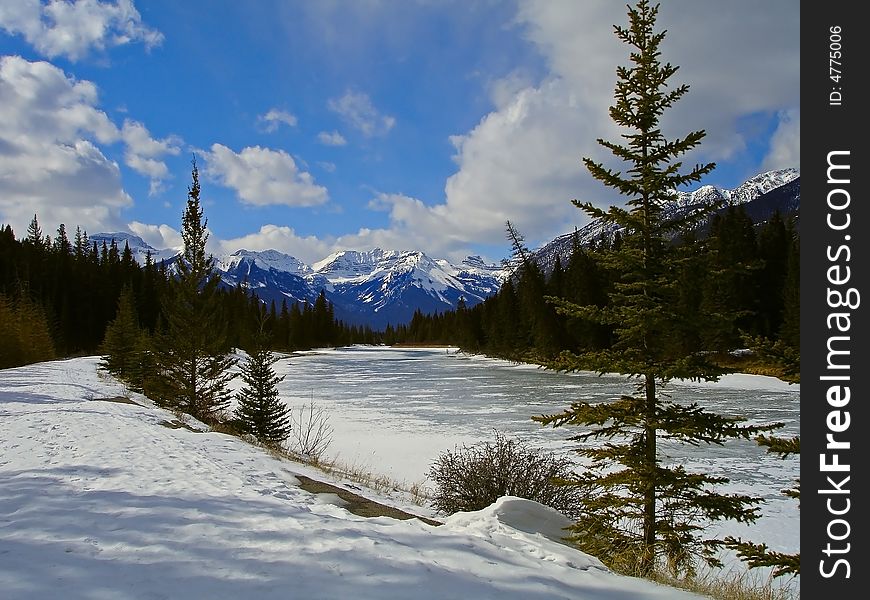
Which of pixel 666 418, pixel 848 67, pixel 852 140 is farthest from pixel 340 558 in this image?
pixel 848 67

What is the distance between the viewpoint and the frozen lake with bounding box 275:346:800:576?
12.0 meters

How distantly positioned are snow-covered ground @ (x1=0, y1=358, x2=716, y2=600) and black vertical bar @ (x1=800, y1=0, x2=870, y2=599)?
1.61 metres

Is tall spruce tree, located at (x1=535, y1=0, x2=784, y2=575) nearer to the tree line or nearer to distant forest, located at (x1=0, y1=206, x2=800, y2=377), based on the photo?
the tree line

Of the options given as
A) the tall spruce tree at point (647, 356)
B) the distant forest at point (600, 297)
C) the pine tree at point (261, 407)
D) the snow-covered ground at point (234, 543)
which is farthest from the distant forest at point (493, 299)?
the snow-covered ground at point (234, 543)

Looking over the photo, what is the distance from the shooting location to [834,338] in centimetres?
335

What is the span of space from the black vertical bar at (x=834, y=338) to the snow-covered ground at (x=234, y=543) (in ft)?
5.28

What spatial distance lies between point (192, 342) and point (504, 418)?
1289cm

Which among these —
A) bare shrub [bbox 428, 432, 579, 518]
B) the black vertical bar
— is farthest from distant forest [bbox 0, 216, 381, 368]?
the black vertical bar

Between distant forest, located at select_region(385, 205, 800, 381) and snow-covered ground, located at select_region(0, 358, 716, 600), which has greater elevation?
distant forest, located at select_region(385, 205, 800, 381)

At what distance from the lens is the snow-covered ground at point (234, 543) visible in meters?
3.66

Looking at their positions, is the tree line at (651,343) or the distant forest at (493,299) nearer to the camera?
the tree line at (651,343)

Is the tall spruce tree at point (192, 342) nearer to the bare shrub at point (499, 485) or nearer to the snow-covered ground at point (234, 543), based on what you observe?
the snow-covered ground at point (234, 543)

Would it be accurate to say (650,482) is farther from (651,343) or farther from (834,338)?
(834,338)

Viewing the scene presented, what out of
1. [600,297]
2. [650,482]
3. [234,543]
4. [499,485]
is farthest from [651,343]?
[600,297]
